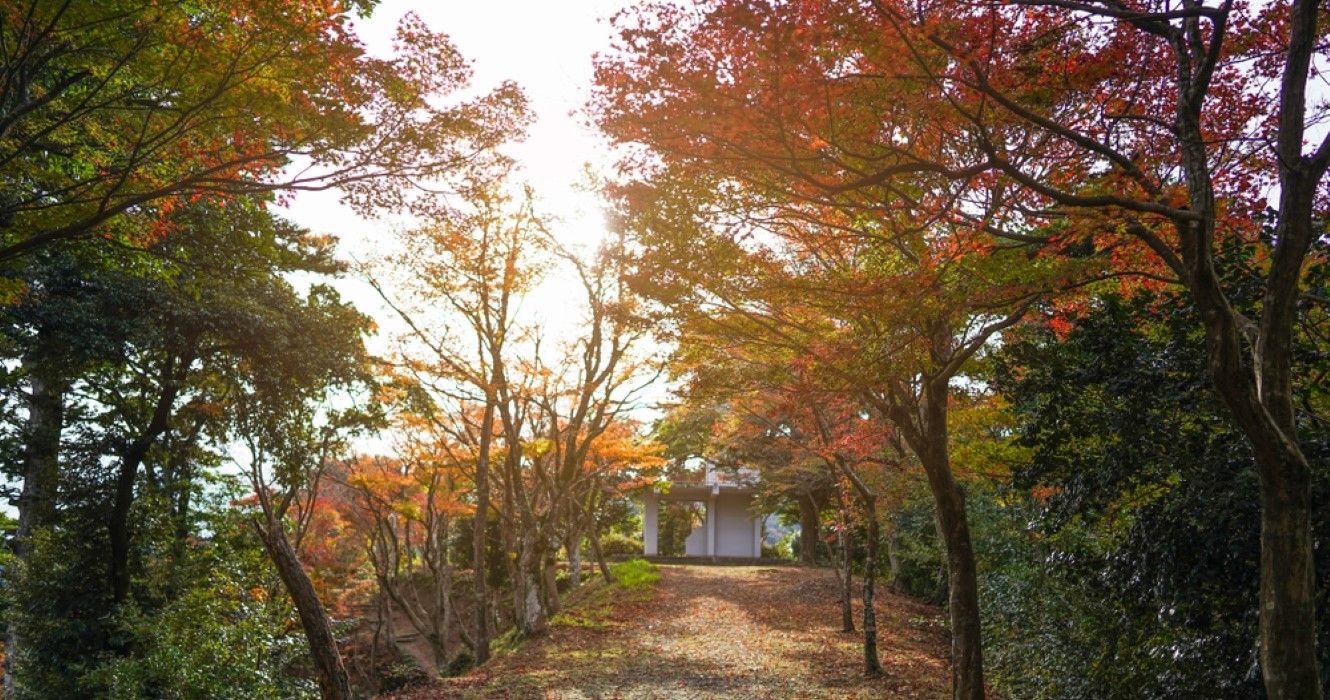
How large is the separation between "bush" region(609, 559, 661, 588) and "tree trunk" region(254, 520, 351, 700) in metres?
14.6

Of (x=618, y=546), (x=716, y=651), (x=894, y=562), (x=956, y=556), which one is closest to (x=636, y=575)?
(x=894, y=562)

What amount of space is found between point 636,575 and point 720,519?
11.2 metres

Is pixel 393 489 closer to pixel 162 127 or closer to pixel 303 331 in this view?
pixel 303 331

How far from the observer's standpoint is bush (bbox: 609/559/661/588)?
2222 centimetres

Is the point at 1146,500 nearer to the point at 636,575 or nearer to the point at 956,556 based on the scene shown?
the point at 956,556

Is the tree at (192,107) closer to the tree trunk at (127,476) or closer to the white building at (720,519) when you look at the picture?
the tree trunk at (127,476)

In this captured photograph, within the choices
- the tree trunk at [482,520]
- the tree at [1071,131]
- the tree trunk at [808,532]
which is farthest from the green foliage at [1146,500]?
the tree trunk at [808,532]

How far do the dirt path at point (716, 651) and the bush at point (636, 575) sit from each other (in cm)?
55

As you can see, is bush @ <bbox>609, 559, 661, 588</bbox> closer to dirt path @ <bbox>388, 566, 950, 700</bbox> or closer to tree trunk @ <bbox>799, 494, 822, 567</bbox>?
dirt path @ <bbox>388, 566, 950, 700</bbox>

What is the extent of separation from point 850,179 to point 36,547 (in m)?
13.9

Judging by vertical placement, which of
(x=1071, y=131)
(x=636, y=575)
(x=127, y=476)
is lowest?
(x=636, y=575)

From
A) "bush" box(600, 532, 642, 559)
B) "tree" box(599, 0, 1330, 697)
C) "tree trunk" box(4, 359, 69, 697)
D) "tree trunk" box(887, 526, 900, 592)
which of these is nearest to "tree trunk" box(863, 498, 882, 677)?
"tree" box(599, 0, 1330, 697)

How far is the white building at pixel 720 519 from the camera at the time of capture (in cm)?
3241

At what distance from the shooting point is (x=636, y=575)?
22.6 m
